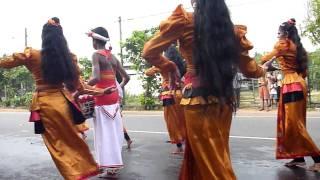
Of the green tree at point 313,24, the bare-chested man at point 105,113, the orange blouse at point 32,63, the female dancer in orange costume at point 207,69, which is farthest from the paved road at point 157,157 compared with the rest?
the green tree at point 313,24

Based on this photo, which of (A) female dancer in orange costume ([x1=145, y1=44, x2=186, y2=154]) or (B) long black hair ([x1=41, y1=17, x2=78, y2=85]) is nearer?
(B) long black hair ([x1=41, y1=17, x2=78, y2=85])

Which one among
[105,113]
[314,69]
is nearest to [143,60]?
[314,69]

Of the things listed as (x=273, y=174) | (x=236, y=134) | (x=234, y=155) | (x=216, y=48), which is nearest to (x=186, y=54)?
(x=216, y=48)

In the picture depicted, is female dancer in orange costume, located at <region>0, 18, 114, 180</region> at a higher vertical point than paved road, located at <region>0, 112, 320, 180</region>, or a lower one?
higher

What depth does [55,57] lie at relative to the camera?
5711 millimetres

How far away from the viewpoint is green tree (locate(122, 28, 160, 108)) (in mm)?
21370

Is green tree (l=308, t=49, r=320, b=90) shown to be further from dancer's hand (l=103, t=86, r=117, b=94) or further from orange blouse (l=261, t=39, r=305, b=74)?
dancer's hand (l=103, t=86, r=117, b=94)

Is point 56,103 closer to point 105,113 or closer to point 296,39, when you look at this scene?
point 105,113

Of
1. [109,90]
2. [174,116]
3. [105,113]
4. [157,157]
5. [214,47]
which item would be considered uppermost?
[214,47]

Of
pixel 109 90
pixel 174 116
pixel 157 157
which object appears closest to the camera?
pixel 109 90

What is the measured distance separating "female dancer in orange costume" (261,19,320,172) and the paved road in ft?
0.85

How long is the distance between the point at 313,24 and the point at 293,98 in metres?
14.0

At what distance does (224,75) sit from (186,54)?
1.21 ft

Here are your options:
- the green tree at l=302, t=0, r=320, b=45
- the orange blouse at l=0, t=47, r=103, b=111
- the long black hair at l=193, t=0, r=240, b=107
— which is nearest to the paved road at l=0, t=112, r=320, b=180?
the orange blouse at l=0, t=47, r=103, b=111
